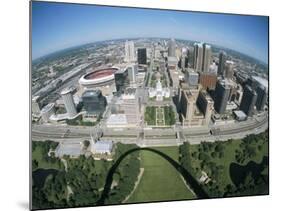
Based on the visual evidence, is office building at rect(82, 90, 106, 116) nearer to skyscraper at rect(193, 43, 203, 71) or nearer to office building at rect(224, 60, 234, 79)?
skyscraper at rect(193, 43, 203, 71)

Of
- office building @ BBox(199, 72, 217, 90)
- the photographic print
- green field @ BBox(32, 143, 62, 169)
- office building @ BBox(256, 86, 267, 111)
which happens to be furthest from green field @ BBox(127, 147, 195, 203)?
office building @ BBox(256, 86, 267, 111)

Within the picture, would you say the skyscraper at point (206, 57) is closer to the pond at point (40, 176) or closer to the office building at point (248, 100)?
the office building at point (248, 100)

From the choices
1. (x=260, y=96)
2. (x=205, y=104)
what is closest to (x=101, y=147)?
(x=205, y=104)

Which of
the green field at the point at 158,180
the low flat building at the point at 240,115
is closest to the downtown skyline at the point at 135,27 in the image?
the low flat building at the point at 240,115

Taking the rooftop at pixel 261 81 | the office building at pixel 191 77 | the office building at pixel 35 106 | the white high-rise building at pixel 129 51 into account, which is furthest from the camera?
the rooftop at pixel 261 81

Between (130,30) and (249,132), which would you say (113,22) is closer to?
(130,30)

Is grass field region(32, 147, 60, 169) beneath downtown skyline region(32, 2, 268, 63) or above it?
beneath

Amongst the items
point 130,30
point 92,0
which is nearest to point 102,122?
point 130,30
